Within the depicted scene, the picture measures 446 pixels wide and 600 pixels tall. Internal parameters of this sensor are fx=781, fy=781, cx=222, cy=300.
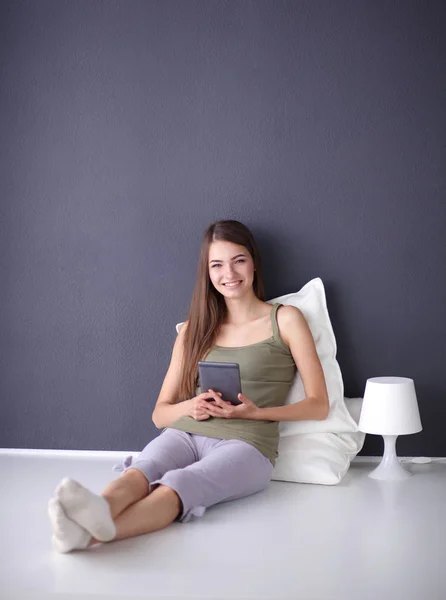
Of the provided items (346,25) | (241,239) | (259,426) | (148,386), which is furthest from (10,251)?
(346,25)

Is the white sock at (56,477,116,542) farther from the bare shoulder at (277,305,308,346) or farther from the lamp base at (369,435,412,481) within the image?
the lamp base at (369,435,412,481)

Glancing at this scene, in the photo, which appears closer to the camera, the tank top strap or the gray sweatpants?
the gray sweatpants

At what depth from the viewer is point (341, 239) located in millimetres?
3340

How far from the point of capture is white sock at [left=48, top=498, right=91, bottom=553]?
2135 mm

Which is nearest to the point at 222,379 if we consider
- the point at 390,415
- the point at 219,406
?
the point at 219,406

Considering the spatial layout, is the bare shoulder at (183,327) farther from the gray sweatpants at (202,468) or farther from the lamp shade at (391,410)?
the lamp shade at (391,410)

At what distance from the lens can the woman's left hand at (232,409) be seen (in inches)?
113

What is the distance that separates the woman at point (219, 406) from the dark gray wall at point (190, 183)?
0.24 metres

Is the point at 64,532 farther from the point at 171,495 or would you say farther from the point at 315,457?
the point at 315,457

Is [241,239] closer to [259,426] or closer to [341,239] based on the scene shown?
[341,239]


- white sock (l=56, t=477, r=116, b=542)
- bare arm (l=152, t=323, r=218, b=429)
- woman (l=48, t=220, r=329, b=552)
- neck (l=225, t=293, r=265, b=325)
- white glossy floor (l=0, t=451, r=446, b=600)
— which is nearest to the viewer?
white glossy floor (l=0, t=451, r=446, b=600)

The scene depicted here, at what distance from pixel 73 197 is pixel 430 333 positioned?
5.47ft

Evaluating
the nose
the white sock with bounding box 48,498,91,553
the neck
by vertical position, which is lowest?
the white sock with bounding box 48,498,91,553

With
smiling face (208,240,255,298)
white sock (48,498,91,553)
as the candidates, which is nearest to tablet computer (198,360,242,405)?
smiling face (208,240,255,298)
